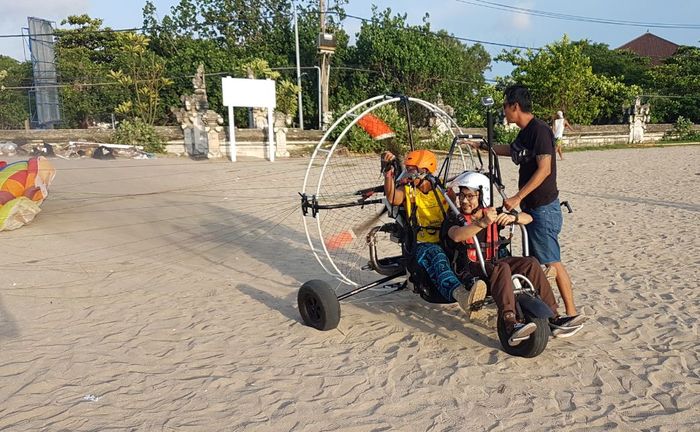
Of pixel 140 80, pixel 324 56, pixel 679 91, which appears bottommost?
pixel 679 91

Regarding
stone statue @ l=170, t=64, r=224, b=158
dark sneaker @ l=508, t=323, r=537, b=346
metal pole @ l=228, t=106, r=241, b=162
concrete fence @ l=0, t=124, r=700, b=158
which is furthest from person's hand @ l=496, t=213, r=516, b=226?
concrete fence @ l=0, t=124, r=700, b=158

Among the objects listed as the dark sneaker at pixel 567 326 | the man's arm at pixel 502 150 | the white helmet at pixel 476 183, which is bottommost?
the dark sneaker at pixel 567 326

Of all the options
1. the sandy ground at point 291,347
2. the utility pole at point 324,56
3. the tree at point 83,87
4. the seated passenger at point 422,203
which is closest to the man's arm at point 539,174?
the seated passenger at point 422,203

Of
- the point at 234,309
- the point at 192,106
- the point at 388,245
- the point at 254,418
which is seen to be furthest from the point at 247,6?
the point at 254,418

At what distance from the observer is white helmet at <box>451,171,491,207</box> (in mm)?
4398

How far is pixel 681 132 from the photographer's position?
3428cm

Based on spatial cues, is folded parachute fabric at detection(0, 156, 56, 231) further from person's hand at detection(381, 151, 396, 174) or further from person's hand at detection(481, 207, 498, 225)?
person's hand at detection(481, 207, 498, 225)

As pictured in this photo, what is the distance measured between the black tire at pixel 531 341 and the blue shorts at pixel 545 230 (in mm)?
723

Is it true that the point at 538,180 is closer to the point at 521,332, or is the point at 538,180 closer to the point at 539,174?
the point at 539,174

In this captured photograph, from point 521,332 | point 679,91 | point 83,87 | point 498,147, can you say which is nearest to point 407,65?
point 83,87

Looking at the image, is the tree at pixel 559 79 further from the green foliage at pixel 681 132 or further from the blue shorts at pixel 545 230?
the blue shorts at pixel 545 230

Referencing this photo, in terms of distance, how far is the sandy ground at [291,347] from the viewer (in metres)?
3.48

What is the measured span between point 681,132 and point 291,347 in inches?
1455

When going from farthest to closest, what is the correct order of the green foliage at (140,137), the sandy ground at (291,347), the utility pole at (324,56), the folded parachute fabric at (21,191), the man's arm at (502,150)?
the utility pole at (324,56), the green foliage at (140,137), the folded parachute fabric at (21,191), the man's arm at (502,150), the sandy ground at (291,347)
